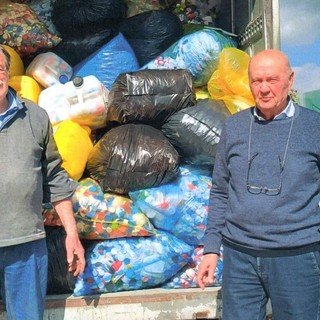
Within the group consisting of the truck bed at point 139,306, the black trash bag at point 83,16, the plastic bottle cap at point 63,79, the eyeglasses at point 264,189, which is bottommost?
the truck bed at point 139,306

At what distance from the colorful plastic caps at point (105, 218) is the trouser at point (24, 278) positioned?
0.55 m

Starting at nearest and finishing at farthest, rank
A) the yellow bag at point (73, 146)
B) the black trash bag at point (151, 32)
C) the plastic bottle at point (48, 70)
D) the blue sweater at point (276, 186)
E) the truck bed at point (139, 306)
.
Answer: the blue sweater at point (276, 186) < the truck bed at point (139, 306) < the yellow bag at point (73, 146) < the plastic bottle at point (48, 70) < the black trash bag at point (151, 32)

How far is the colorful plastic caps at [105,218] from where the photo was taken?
281 centimetres

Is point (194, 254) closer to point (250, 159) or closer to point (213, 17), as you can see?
point (250, 159)

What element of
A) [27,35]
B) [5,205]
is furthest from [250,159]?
[27,35]

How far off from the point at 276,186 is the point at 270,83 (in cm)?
37

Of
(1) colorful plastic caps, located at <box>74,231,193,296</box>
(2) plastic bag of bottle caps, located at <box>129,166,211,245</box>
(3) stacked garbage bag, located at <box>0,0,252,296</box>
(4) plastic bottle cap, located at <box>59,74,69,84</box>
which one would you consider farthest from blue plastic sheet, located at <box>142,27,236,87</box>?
(1) colorful plastic caps, located at <box>74,231,193,296</box>

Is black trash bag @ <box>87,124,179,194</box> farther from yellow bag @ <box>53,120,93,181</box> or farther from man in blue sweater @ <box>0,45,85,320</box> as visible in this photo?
man in blue sweater @ <box>0,45,85,320</box>

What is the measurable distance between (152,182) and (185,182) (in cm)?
22

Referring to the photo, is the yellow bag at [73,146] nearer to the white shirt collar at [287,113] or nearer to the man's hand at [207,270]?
the man's hand at [207,270]

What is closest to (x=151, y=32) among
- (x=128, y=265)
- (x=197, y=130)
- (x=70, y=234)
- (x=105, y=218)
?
(x=197, y=130)

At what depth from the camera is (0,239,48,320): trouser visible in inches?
86.0

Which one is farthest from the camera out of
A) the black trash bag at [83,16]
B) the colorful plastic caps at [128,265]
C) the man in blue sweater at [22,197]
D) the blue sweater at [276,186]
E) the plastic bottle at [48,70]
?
the black trash bag at [83,16]

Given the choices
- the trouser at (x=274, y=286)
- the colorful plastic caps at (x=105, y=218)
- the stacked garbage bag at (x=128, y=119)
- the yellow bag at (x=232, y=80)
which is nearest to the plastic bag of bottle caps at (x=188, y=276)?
the stacked garbage bag at (x=128, y=119)
